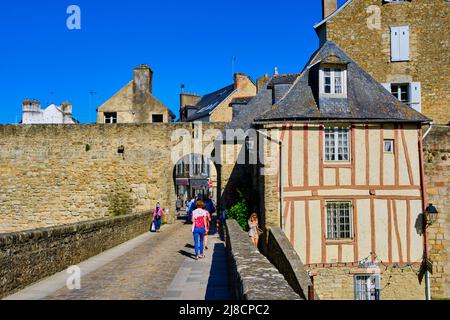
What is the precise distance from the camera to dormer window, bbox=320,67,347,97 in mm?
12523

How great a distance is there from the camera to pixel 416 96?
1552cm

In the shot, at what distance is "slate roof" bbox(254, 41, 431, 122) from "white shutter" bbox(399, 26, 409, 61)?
3412 millimetres

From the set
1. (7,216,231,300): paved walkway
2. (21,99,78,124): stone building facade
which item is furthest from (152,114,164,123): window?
(7,216,231,300): paved walkway

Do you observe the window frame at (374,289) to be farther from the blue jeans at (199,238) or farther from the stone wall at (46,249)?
the stone wall at (46,249)

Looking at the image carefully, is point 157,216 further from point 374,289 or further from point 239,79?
point 239,79

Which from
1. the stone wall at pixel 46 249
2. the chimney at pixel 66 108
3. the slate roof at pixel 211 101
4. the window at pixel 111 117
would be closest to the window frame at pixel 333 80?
the stone wall at pixel 46 249

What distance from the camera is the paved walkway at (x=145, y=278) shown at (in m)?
5.82

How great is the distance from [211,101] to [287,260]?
29460 mm

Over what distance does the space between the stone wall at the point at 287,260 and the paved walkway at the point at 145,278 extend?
135cm

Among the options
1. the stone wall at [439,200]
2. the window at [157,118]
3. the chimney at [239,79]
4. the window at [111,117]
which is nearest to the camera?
the stone wall at [439,200]

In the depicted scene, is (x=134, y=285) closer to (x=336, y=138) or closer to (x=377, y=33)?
(x=336, y=138)

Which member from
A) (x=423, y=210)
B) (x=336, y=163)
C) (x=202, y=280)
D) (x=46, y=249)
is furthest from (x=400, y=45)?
(x=46, y=249)

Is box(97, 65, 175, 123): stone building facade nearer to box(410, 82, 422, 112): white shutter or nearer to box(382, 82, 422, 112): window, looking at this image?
box(382, 82, 422, 112): window
